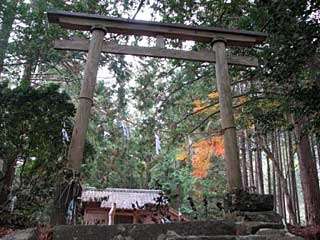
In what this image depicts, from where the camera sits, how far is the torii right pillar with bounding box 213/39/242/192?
10.4 ft

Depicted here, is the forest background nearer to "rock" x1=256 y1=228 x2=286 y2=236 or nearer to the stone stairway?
the stone stairway

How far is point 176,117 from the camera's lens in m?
11.2

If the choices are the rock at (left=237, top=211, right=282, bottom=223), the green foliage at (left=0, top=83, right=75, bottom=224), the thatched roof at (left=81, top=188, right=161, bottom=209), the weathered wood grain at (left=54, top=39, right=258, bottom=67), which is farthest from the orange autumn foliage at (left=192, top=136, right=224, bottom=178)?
the rock at (left=237, top=211, right=282, bottom=223)

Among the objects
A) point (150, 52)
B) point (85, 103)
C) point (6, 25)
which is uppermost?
point (6, 25)

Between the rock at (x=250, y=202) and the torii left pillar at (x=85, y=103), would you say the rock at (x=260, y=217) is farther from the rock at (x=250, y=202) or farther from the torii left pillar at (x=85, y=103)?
the torii left pillar at (x=85, y=103)

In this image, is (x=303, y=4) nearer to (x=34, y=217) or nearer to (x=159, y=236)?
(x=159, y=236)

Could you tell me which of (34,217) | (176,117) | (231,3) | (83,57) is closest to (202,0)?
(231,3)

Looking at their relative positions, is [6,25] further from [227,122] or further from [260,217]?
[260,217]

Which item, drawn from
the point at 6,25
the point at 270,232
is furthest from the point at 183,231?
the point at 6,25

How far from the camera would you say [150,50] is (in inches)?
149

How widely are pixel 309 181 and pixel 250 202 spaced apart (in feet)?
14.5

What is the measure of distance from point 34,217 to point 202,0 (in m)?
4.69

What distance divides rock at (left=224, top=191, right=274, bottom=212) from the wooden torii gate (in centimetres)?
21

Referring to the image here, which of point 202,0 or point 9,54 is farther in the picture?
point 9,54
